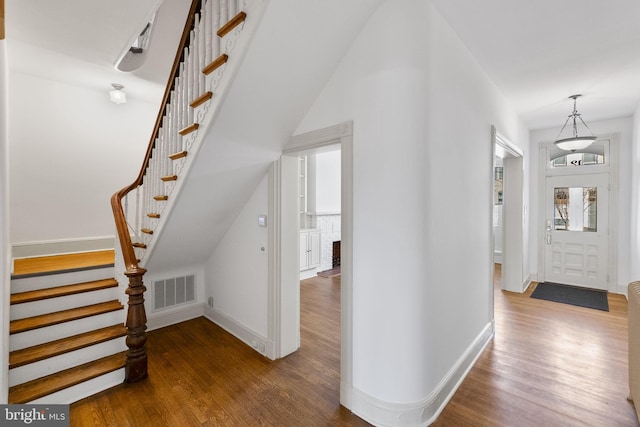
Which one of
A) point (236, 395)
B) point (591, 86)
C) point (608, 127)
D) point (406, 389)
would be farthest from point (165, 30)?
point (608, 127)

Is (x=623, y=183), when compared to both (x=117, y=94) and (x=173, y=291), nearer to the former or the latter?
(x=173, y=291)

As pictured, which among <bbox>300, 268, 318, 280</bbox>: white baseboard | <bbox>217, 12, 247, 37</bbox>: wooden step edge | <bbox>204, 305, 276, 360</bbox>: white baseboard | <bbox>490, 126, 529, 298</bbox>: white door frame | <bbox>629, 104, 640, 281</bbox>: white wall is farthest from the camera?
<bbox>300, 268, 318, 280</bbox>: white baseboard

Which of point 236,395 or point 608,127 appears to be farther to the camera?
point 608,127

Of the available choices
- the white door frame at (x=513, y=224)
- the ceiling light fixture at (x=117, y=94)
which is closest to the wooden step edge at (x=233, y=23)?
the ceiling light fixture at (x=117, y=94)

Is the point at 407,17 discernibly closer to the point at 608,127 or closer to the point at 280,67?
the point at 280,67

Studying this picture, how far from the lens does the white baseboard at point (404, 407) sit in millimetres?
1880

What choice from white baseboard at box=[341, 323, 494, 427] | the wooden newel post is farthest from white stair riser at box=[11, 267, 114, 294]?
white baseboard at box=[341, 323, 494, 427]

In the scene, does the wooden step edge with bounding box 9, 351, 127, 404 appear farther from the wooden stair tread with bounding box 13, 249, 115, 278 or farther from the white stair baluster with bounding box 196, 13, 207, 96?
the white stair baluster with bounding box 196, 13, 207, 96

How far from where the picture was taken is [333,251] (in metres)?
6.47

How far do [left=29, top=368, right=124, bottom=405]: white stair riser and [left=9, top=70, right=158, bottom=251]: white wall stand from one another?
2390 mm

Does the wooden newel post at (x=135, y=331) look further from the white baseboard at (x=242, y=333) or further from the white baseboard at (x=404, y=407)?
the white baseboard at (x=404, y=407)

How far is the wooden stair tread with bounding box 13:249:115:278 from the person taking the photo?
2.86 m

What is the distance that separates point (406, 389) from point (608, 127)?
213 inches

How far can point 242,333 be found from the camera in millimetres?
3127
